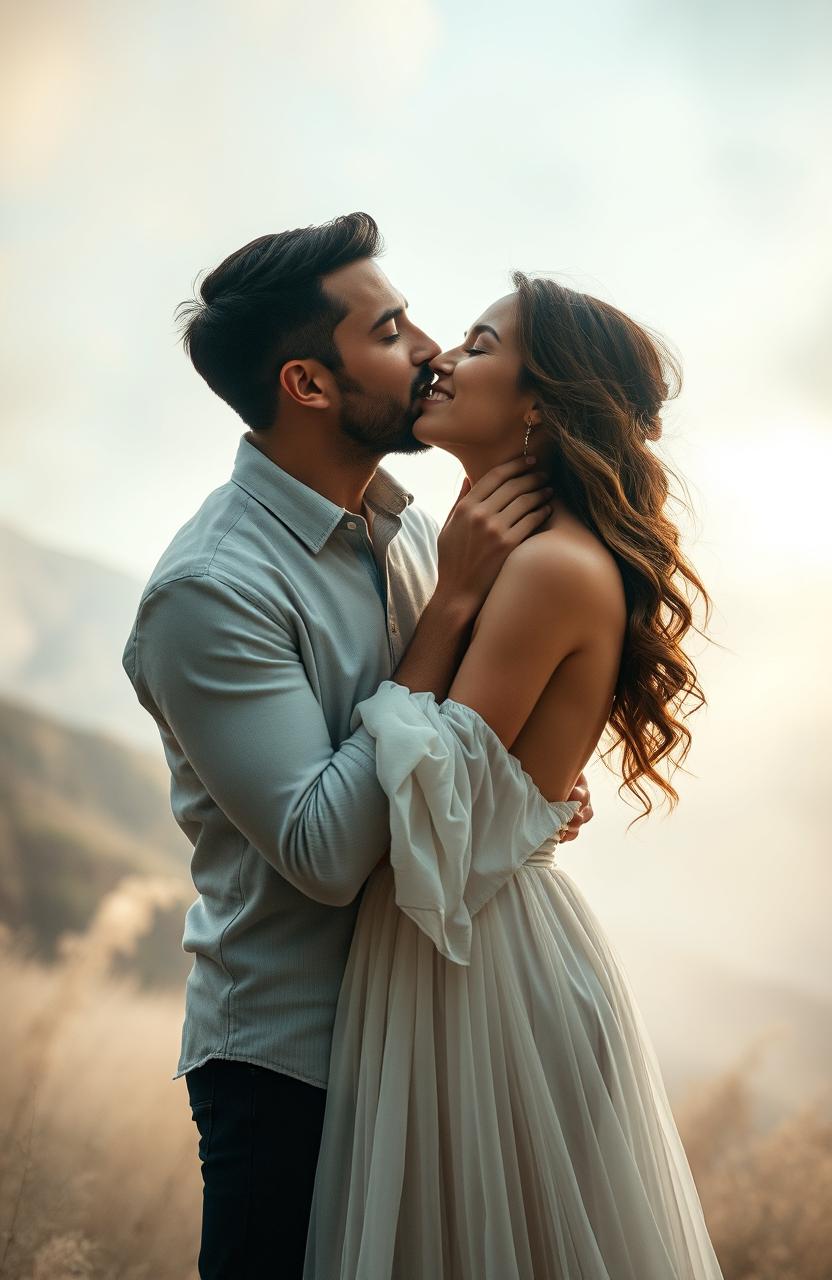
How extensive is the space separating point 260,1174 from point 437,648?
0.69 m

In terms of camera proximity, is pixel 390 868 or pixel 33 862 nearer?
pixel 390 868

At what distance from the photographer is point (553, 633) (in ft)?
4.77

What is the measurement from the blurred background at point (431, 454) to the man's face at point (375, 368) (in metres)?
1.07

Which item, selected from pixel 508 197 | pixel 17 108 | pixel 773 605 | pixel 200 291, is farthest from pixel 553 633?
pixel 17 108

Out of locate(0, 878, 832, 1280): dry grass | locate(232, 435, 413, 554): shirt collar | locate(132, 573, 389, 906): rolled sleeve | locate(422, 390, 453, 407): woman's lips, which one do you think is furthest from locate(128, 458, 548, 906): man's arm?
locate(0, 878, 832, 1280): dry grass

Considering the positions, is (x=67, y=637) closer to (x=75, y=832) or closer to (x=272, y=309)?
(x=75, y=832)

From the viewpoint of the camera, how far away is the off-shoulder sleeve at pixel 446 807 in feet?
4.34

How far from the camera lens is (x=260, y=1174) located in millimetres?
1430

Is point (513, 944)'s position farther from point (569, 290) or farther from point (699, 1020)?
point (699, 1020)

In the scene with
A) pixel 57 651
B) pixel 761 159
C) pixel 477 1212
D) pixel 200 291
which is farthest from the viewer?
pixel 57 651

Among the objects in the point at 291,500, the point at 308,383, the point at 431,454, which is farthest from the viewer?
the point at 431,454

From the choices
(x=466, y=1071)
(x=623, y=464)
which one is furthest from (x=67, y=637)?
(x=466, y=1071)

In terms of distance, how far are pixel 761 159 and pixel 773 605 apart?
1039 mm

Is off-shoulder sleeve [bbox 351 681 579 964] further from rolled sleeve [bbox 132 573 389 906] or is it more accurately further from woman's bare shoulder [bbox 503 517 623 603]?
woman's bare shoulder [bbox 503 517 623 603]
